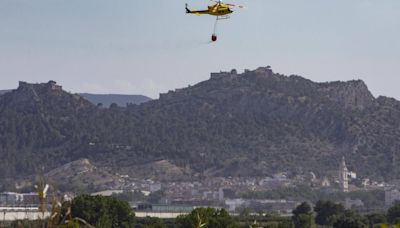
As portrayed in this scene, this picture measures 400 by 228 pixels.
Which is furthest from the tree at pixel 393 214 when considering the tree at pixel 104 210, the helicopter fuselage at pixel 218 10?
the helicopter fuselage at pixel 218 10

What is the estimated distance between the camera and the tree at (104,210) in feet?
482

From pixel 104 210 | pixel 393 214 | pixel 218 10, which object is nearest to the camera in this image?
pixel 218 10

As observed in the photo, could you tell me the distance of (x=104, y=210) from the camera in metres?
152

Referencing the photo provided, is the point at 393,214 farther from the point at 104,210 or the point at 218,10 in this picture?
the point at 218,10

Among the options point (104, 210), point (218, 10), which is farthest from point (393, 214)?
point (218, 10)

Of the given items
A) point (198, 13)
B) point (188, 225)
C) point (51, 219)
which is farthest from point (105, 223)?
point (51, 219)

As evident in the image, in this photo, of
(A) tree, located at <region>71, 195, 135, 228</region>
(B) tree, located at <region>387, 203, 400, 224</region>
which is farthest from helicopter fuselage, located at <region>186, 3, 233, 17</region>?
(B) tree, located at <region>387, 203, 400, 224</region>

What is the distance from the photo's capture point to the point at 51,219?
16.6 metres

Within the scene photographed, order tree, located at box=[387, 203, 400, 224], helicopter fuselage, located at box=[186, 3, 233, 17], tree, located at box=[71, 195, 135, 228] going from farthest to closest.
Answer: tree, located at box=[387, 203, 400, 224], tree, located at box=[71, 195, 135, 228], helicopter fuselage, located at box=[186, 3, 233, 17]

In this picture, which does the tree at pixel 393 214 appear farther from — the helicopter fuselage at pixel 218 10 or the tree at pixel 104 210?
the helicopter fuselage at pixel 218 10

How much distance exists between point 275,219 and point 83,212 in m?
50.6

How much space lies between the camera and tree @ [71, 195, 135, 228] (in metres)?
147

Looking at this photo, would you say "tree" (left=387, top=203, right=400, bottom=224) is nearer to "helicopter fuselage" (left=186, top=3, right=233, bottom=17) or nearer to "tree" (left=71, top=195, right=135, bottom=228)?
"tree" (left=71, top=195, right=135, bottom=228)

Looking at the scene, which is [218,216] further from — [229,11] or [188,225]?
[229,11]
